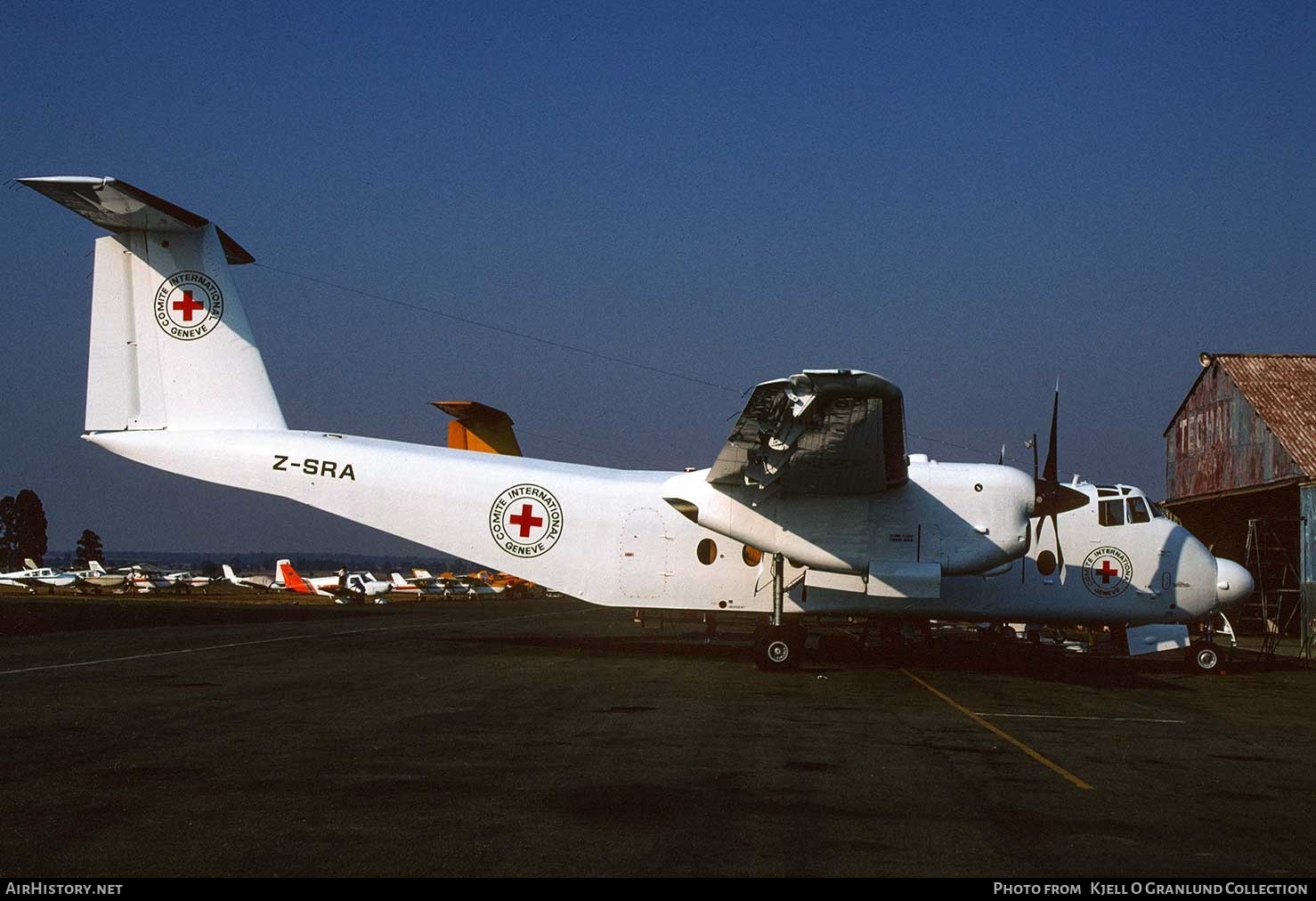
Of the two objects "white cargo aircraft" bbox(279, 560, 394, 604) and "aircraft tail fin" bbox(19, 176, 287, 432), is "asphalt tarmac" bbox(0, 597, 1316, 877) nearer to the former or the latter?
"aircraft tail fin" bbox(19, 176, 287, 432)

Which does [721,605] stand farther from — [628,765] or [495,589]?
[495,589]

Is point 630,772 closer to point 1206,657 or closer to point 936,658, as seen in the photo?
point 936,658

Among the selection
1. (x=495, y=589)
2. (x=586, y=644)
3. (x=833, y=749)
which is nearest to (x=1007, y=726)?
(x=833, y=749)

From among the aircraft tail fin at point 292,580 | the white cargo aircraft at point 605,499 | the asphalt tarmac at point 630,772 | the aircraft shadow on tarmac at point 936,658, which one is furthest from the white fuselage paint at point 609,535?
the aircraft tail fin at point 292,580

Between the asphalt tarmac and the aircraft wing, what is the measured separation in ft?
10.8

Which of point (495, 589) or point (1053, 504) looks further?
point (495, 589)

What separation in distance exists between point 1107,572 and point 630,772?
14.7 m

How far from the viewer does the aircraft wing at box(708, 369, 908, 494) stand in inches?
552

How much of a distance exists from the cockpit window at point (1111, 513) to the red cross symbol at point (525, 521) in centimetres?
1094

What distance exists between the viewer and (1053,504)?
730 inches

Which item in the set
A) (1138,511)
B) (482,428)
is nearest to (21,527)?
(482,428)

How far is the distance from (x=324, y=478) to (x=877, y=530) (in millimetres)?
10155

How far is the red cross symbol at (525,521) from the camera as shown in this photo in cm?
1980

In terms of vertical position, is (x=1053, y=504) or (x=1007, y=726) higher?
(x=1053, y=504)
